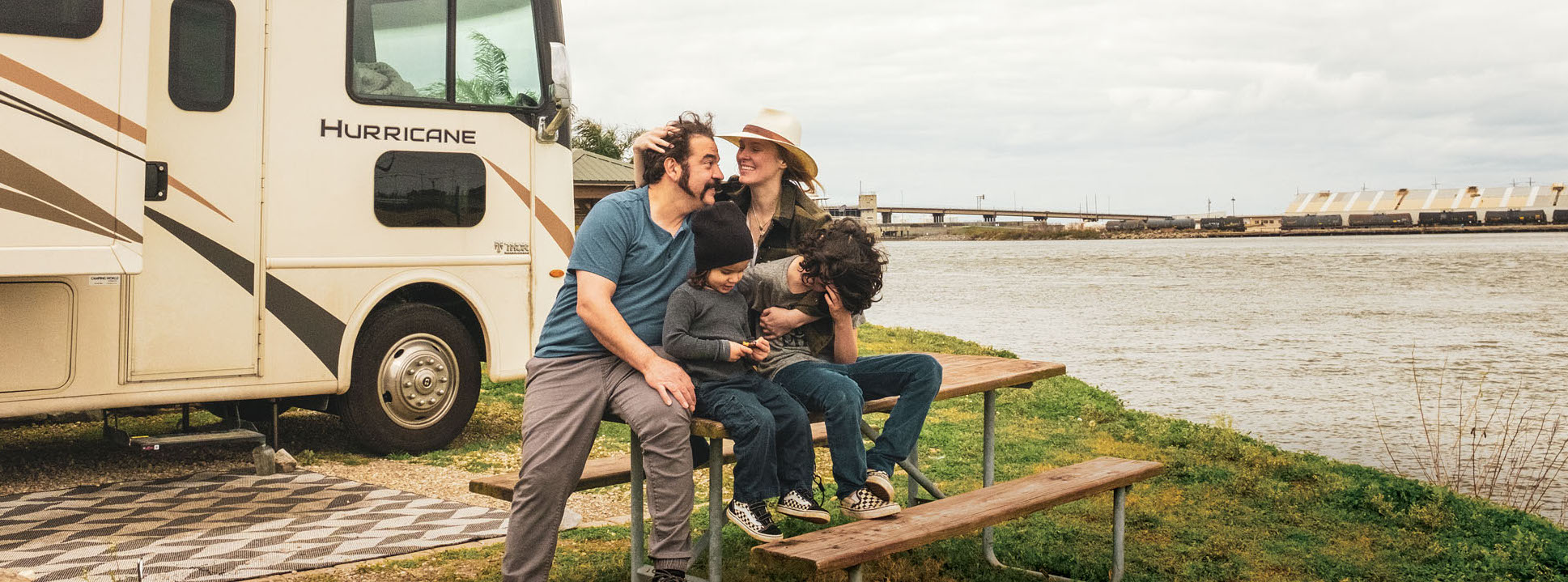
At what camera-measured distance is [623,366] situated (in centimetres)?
400

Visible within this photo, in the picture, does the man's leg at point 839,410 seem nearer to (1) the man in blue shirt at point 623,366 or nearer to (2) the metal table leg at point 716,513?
(2) the metal table leg at point 716,513

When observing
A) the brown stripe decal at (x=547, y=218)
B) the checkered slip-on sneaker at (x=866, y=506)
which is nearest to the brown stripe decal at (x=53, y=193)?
the brown stripe decal at (x=547, y=218)

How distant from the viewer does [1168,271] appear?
5688 centimetres

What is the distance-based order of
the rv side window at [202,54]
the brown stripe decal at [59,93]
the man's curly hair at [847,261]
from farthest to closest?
the rv side window at [202,54]
the brown stripe decal at [59,93]
the man's curly hair at [847,261]

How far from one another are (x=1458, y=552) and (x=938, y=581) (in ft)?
8.13

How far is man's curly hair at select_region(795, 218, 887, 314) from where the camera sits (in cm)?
399

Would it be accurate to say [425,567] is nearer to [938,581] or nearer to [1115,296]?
[938,581]

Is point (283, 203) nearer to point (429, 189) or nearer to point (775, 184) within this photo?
point (429, 189)

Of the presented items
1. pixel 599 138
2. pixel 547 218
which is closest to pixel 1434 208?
pixel 599 138

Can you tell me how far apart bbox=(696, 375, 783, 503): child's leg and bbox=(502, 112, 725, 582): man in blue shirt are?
100 mm

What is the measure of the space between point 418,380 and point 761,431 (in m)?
4.43

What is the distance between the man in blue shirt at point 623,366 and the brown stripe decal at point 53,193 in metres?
2.98

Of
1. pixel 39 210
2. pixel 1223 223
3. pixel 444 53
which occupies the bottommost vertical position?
pixel 39 210

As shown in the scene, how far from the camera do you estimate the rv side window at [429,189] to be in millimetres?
7344
